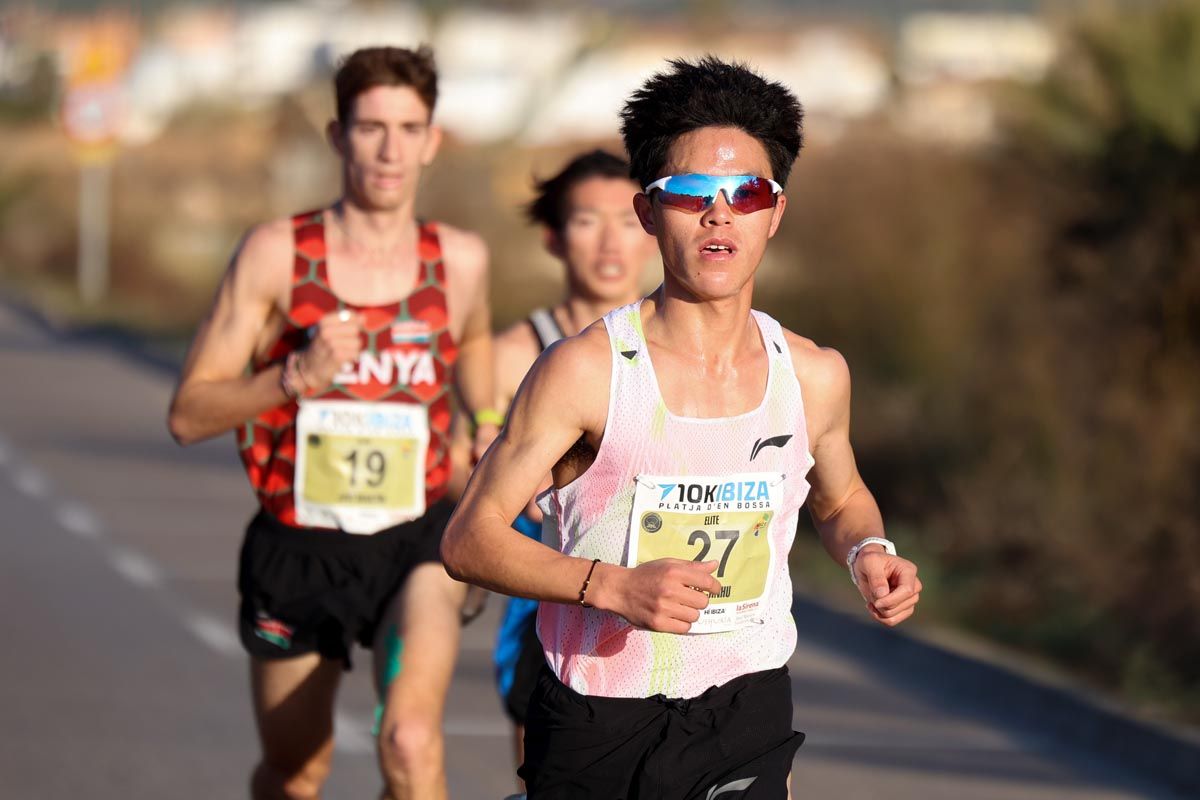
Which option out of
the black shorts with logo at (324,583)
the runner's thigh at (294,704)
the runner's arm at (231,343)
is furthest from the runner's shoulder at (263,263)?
the runner's thigh at (294,704)

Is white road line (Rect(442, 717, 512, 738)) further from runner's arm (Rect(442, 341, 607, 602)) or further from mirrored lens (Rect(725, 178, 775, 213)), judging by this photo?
mirrored lens (Rect(725, 178, 775, 213))

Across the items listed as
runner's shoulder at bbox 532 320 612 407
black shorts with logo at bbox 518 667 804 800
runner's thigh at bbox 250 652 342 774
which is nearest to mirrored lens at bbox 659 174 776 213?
runner's shoulder at bbox 532 320 612 407

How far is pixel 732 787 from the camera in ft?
13.9

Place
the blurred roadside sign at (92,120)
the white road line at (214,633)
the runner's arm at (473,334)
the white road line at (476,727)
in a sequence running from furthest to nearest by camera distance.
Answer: the blurred roadside sign at (92,120) → the white road line at (214,633) → the white road line at (476,727) → the runner's arm at (473,334)

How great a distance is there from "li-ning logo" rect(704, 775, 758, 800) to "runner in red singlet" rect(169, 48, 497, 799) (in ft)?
5.98

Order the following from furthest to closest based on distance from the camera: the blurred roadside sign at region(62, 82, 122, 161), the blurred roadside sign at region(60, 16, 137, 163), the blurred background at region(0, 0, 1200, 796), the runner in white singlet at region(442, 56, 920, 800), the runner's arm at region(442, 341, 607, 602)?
the blurred roadside sign at region(60, 16, 137, 163) < the blurred roadside sign at region(62, 82, 122, 161) < the blurred background at region(0, 0, 1200, 796) < the runner in white singlet at region(442, 56, 920, 800) < the runner's arm at region(442, 341, 607, 602)

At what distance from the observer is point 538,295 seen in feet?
90.7

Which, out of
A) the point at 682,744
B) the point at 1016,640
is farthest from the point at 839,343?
the point at 682,744

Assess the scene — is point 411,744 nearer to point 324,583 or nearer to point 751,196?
point 324,583

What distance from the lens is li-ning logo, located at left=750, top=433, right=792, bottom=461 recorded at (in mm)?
4102

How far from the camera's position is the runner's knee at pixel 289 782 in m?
6.29

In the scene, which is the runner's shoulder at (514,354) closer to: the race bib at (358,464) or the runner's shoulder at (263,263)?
the race bib at (358,464)

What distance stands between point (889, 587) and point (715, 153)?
2.69 ft

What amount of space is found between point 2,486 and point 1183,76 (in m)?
9.07
